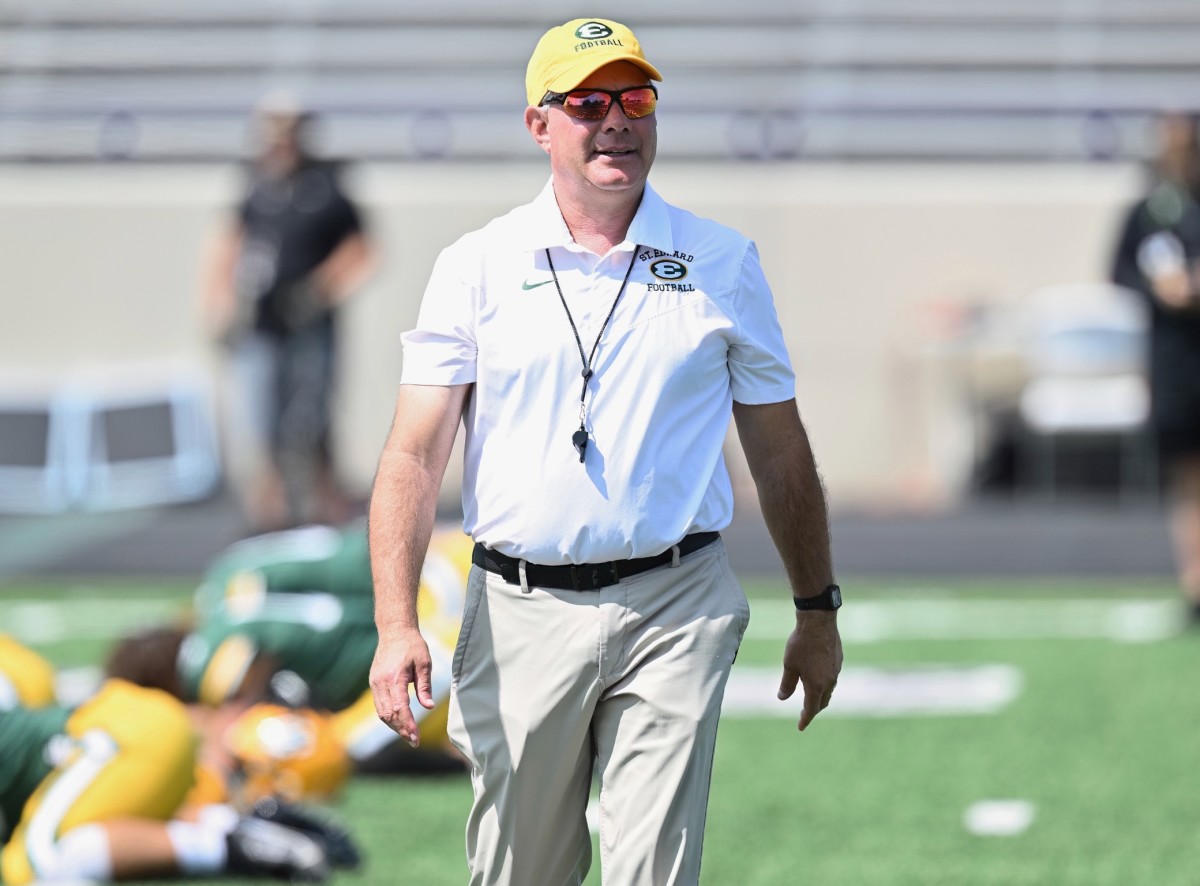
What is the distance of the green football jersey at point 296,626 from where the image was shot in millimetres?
6059

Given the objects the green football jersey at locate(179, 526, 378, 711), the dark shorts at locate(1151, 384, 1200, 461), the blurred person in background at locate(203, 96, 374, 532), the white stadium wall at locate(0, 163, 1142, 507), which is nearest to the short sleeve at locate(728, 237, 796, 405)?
the green football jersey at locate(179, 526, 378, 711)

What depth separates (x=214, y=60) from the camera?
58.3 ft

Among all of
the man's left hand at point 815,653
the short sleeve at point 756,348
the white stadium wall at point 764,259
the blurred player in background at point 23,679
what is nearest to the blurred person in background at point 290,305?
the white stadium wall at point 764,259

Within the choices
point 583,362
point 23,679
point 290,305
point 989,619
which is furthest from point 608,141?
point 290,305

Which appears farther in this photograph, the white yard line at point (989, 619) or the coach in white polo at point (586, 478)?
the white yard line at point (989, 619)

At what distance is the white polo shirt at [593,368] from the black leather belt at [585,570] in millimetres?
24

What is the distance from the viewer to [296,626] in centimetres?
621

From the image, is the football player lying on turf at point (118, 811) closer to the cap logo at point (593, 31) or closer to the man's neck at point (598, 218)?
the man's neck at point (598, 218)

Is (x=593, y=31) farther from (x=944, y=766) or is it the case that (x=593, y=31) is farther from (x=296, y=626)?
(x=944, y=766)

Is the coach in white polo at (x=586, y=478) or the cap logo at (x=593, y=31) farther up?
the cap logo at (x=593, y=31)

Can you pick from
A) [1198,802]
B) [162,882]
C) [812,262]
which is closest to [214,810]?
[162,882]

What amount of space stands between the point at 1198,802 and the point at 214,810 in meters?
2.77

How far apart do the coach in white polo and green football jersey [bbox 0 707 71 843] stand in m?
1.75

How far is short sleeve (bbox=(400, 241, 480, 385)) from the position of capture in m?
3.29
